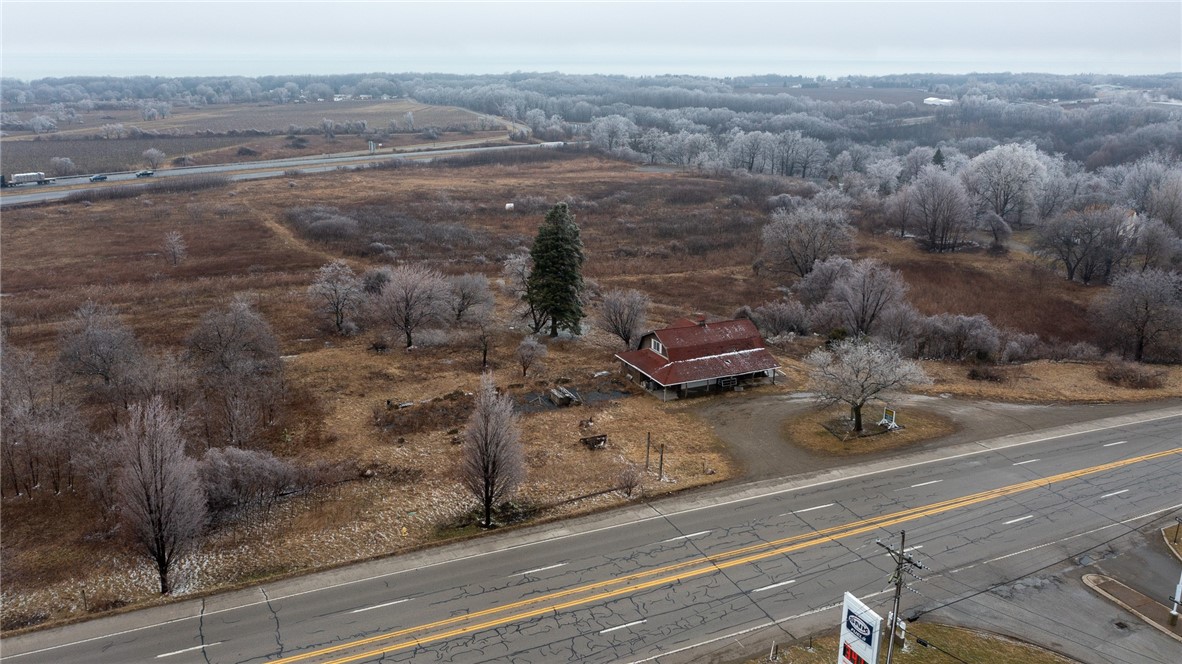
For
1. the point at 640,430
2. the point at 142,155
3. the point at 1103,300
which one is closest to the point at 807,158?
the point at 1103,300

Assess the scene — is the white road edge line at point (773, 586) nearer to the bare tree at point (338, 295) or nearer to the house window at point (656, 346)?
the house window at point (656, 346)

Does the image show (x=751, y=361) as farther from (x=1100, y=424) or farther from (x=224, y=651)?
(x=224, y=651)

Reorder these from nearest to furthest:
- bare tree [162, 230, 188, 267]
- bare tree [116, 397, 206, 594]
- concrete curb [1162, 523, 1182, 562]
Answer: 1. bare tree [116, 397, 206, 594]
2. concrete curb [1162, 523, 1182, 562]
3. bare tree [162, 230, 188, 267]

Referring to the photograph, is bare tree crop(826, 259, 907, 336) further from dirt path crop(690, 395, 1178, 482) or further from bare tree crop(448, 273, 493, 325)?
bare tree crop(448, 273, 493, 325)

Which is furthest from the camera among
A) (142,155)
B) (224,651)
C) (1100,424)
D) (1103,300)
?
(142,155)

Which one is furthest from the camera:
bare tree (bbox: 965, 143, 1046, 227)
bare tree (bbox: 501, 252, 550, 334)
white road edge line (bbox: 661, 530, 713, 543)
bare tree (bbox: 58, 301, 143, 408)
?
bare tree (bbox: 965, 143, 1046, 227)

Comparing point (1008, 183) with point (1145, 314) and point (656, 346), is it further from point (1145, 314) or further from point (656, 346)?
point (656, 346)

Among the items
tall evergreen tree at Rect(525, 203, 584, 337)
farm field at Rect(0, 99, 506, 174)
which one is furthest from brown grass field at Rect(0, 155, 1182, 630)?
farm field at Rect(0, 99, 506, 174)

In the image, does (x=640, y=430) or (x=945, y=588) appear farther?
(x=640, y=430)
